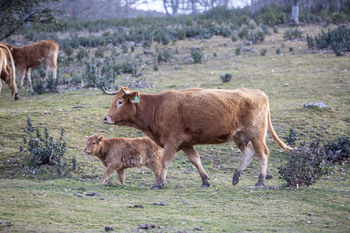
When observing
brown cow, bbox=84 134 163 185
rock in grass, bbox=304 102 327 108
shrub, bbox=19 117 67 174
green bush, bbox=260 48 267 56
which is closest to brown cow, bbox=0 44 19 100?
shrub, bbox=19 117 67 174

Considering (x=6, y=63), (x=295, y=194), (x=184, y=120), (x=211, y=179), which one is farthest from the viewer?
(x=6, y=63)

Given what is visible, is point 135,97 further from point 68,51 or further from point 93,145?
point 68,51

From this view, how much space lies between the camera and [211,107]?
31.2ft

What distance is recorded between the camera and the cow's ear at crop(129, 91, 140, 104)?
989 cm

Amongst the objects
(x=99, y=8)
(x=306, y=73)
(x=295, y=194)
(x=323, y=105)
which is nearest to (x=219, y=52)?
(x=306, y=73)

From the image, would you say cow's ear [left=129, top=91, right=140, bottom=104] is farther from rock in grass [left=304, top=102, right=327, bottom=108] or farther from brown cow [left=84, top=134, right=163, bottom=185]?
rock in grass [left=304, top=102, right=327, bottom=108]

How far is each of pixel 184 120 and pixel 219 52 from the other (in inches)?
635

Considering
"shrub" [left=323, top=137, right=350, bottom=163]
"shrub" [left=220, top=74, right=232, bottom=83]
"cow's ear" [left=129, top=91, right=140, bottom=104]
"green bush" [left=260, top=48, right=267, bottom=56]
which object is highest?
"cow's ear" [left=129, top=91, right=140, bottom=104]

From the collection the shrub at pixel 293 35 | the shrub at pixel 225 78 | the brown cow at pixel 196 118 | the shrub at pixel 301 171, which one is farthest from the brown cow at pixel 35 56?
the shrub at pixel 301 171

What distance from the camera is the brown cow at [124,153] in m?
10.0

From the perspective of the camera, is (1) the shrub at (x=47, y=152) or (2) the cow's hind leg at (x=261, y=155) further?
(1) the shrub at (x=47, y=152)

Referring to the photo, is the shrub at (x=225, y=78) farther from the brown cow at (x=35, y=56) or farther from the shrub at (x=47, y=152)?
the shrub at (x=47, y=152)

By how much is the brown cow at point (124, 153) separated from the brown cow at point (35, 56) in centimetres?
1084

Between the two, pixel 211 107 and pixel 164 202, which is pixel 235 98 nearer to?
pixel 211 107
